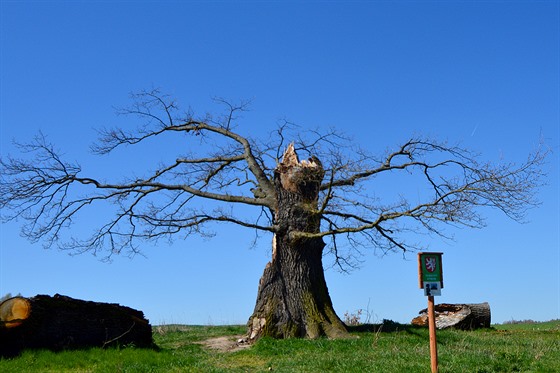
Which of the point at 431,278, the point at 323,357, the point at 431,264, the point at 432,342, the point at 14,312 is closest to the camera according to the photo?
the point at 432,342

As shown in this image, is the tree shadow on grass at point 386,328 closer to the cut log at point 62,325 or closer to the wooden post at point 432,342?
the cut log at point 62,325

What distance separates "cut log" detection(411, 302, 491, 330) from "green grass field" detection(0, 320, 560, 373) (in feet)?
20.1

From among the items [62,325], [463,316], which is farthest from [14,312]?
[463,316]

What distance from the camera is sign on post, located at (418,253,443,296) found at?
1394 cm

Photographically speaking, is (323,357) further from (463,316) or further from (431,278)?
(463,316)

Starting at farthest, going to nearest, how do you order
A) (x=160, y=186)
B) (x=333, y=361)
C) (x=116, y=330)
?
(x=160, y=186) < (x=116, y=330) < (x=333, y=361)

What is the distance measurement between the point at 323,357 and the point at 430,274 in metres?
3.60

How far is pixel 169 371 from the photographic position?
50.8ft

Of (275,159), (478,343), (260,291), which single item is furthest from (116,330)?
(478,343)

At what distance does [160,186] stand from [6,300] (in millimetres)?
7373

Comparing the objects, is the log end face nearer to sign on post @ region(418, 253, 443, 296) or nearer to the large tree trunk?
the large tree trunk

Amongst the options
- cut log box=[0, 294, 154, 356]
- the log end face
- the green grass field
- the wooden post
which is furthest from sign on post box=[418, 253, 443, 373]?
the log end face

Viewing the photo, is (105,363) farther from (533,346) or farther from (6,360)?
(533,346)

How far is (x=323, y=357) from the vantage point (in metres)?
16.0
